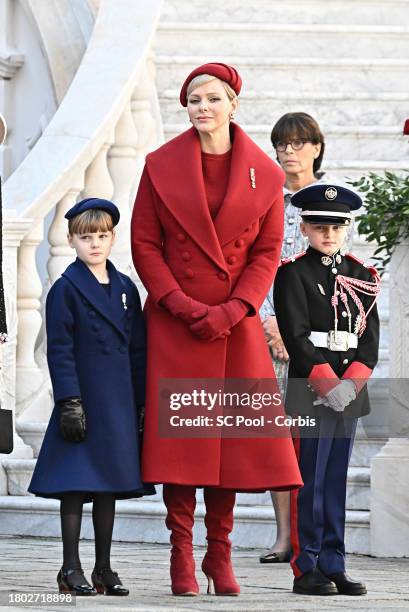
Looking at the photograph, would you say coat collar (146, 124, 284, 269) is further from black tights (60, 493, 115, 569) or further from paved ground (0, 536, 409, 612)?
paved ground (0, 536, 409, 612)

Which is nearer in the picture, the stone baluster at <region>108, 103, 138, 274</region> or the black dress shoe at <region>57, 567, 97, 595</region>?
the black dress shoe at <region>57, 567, 97, 595</region>

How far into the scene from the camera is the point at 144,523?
24.9 ft

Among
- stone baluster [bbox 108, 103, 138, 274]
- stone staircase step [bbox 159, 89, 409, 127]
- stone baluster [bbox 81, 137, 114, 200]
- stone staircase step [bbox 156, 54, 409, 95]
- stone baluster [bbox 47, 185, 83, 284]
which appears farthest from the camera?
stone staircase step [bbox 156, 54, 409, 95]

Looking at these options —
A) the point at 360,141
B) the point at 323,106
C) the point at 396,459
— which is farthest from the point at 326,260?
the point at 323,106

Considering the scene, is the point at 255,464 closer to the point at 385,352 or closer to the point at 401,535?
the point at 401,535

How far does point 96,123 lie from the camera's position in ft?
28.3

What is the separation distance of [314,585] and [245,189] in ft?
4.02

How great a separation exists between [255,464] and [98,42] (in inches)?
157

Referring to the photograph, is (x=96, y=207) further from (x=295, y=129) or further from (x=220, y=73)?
(x=295, y=129)

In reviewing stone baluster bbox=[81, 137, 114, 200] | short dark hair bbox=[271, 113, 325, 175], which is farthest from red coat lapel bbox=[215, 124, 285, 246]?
stone baluster bbox=[81, 137, 114, 200]

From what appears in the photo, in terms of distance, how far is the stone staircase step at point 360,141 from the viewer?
32.2 ft

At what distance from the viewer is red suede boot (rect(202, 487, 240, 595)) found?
5.75 metres

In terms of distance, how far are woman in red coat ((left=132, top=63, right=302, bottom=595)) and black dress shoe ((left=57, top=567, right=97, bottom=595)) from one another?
10.6 inches

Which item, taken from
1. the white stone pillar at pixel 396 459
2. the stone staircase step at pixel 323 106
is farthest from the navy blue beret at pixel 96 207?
the stone staircase step at pixel 323 106
